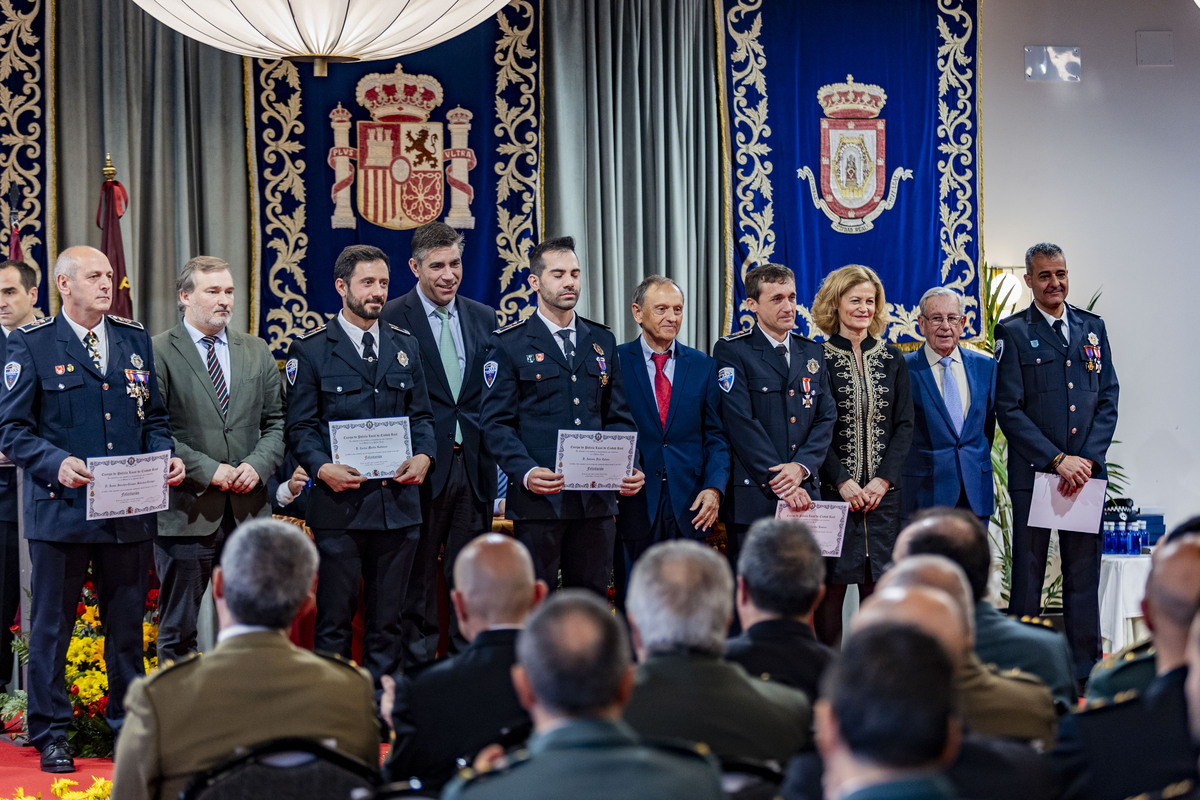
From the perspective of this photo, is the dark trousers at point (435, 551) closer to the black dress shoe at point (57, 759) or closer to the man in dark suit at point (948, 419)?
the black dress shoe at point (57, 759)

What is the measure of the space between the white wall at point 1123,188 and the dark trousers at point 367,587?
4364mm

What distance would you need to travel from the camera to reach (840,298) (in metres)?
5.37

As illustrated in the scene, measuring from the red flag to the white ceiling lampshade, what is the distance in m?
1.32

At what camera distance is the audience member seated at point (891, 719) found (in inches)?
60.0

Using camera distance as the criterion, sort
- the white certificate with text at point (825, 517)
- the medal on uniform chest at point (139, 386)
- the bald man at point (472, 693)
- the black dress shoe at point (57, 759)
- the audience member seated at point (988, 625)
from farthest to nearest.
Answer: the white certificate with text at point (825, 517), the medal on uniform chest at point (139, 386), the black dress shoe at point (57, 759), the audience member seated at point (988, 625), the bald man at point (472, 693)

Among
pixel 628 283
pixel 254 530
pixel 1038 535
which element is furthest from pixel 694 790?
pixel 628 283

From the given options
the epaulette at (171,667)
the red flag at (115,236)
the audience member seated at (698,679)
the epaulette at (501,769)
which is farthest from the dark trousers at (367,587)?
the epaulette at (501,769)

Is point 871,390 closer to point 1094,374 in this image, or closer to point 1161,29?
point 1094,374

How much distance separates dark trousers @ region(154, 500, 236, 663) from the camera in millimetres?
4664

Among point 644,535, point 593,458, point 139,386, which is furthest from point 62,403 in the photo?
point 644,535

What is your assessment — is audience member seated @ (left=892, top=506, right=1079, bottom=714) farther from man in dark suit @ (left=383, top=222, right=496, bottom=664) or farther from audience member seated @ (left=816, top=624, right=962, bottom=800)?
man in dark suit @ (left=383, top=222, right=496, bottom=664)

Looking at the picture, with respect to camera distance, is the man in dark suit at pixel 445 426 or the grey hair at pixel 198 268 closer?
the grey hair at pixel 198 268

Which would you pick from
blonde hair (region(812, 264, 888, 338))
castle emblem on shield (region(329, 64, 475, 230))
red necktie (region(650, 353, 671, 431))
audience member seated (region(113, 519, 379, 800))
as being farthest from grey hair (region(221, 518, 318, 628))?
castle emblem on shield (region(329, 64, 475, 230))

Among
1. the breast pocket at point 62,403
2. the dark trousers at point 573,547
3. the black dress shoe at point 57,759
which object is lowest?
the black dress shoe at point 57,759
